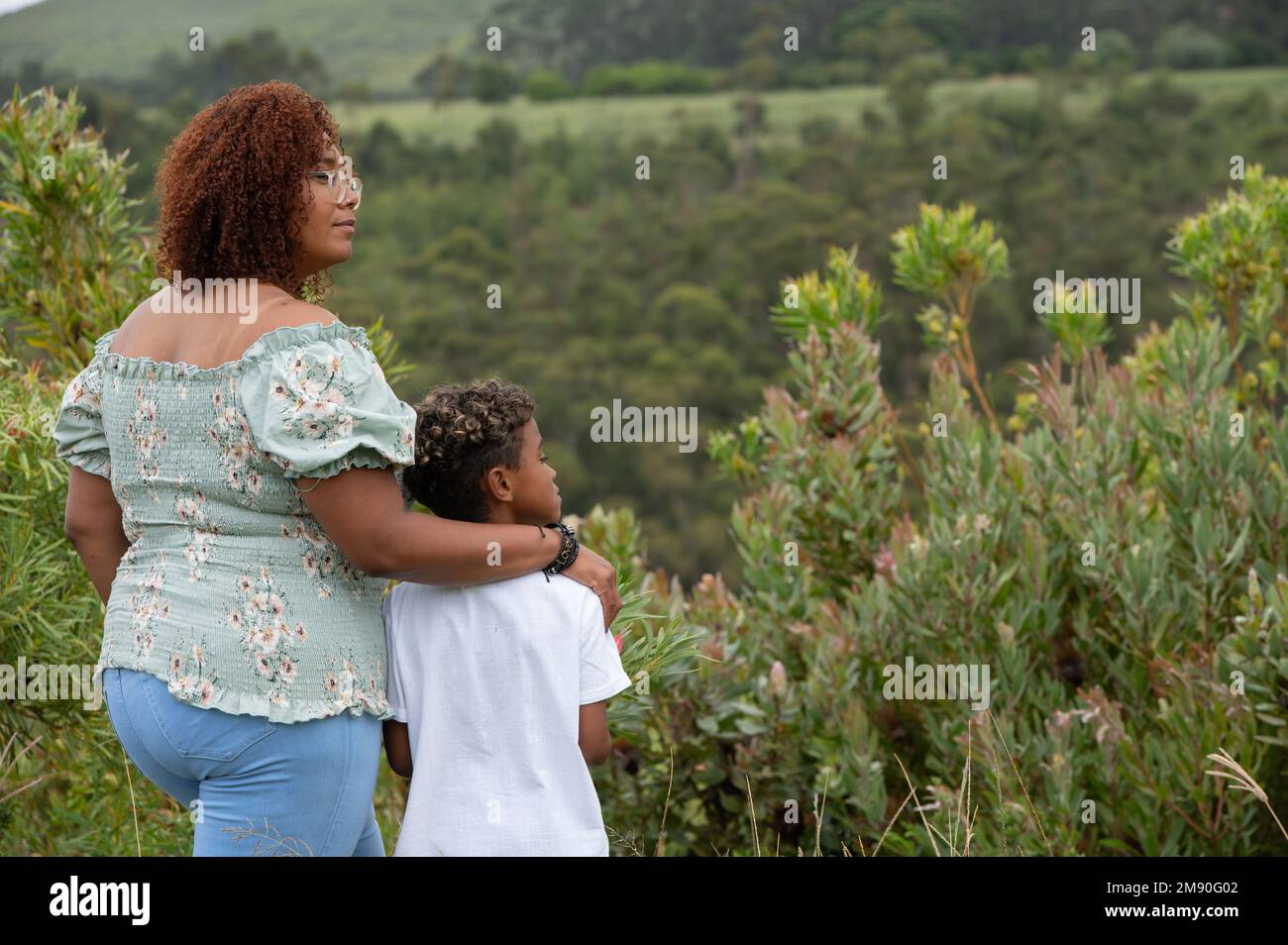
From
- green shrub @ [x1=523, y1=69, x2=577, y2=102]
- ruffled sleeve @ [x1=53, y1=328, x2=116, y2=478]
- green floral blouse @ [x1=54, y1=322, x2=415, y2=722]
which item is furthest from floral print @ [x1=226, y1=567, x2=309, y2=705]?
green shrub @ [x1=523, y1=69, x2=577, y2=102]

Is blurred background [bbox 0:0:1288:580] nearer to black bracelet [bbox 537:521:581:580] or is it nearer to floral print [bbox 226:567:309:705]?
black bracelet [bbox 537:521:581:580]

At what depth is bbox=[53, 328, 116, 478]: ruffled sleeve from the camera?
1.94 meters

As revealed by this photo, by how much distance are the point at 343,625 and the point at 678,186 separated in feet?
132

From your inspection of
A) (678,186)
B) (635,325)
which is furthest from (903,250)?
(678,186)

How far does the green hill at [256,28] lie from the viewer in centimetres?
5303

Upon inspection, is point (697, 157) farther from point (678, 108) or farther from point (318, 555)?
point (318, 555)

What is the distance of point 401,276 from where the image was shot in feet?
117

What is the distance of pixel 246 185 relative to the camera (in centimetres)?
186

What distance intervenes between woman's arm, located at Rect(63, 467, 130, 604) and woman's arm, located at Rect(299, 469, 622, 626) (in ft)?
1.31

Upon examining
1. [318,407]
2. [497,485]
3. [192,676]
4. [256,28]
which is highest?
[256,28]

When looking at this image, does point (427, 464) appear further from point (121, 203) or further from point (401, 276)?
point (401, 276)

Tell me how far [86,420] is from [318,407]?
419mm
